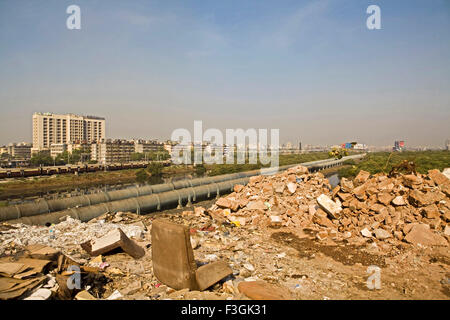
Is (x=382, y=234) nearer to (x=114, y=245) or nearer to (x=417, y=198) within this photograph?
(x=417, y=198)

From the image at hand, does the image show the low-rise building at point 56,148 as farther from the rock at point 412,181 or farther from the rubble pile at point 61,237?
the rock at point 412,181

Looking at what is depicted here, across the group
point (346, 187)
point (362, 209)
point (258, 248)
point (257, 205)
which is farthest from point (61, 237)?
point (346, 187)

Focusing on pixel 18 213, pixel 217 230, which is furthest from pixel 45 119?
pixel 217 230

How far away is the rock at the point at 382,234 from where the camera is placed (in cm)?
579

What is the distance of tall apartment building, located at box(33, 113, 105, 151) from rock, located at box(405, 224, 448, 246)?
73.6m

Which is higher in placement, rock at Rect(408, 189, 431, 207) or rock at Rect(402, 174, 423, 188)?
rock at Rect(402, 174, 423, 188)

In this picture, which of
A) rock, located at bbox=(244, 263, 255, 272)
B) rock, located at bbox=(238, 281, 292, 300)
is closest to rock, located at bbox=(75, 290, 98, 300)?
rock, located at bbox=(238, 281, 292, 300)

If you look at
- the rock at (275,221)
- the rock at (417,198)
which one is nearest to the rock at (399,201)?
the rock at (417,198)

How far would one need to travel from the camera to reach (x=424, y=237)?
5.40 m

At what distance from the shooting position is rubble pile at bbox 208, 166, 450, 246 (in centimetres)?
586

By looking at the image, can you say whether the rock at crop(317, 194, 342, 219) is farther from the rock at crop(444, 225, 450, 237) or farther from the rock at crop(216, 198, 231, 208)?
the rock at crop(216, 198, 231, 208)

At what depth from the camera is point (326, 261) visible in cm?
512
